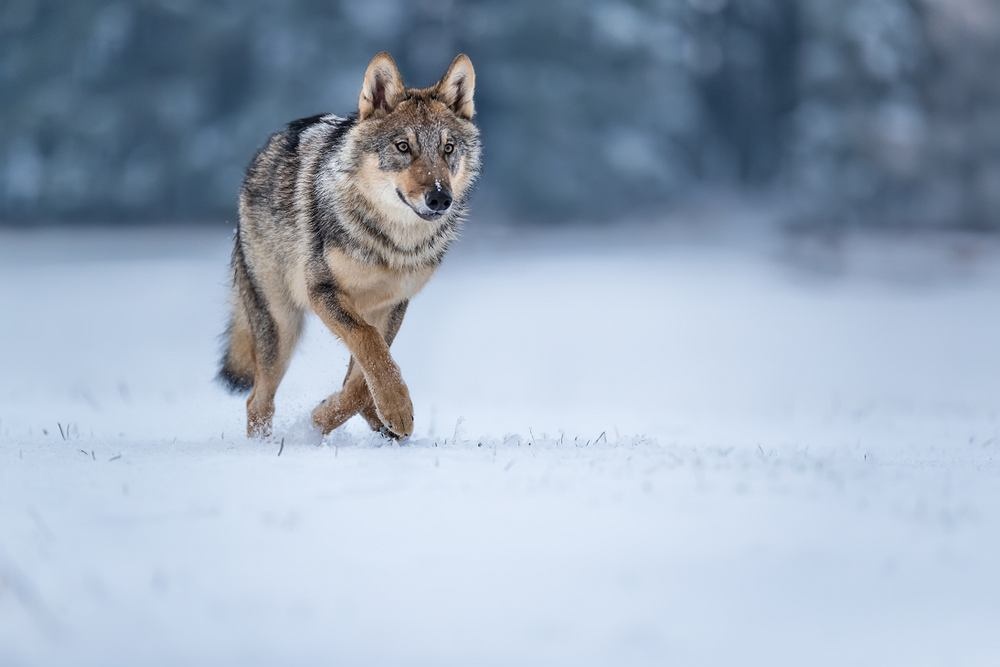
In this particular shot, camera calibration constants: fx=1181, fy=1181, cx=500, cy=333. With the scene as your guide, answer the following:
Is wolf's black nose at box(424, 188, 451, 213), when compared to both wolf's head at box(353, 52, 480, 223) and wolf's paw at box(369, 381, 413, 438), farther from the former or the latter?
wolf's paw at box(369, 381, 413, 438)

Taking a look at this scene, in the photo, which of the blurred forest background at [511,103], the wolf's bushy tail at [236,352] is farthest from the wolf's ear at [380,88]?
the blurred forest background at [511,103]

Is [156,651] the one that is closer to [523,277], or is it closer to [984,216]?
[523,277]

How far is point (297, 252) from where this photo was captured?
598 centimetres

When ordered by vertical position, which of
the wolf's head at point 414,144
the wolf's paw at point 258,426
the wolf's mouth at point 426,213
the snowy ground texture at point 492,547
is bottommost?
the wolf's paw at point 258,426

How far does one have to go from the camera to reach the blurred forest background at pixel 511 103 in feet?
74.7

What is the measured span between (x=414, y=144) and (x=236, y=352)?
2.05 meters

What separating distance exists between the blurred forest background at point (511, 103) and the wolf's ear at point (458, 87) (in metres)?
16.8

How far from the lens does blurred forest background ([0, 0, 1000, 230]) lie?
22781 millimetres

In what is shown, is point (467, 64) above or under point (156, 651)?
above

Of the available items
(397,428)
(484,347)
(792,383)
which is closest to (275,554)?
(397,428)

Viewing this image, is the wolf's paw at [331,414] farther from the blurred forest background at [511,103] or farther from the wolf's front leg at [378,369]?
the blurred forest background at [511,103]

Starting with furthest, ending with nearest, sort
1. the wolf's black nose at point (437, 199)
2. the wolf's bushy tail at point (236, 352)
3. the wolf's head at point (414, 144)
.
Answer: the wolf's bushy tail at point (236, 352)
the wolf's head at point (414, 144)
the wolf's black nose at point (437, 199)

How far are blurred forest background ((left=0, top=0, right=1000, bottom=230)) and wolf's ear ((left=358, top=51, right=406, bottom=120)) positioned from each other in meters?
16.9

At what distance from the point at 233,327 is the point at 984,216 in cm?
2125
